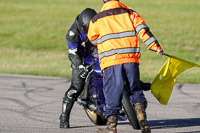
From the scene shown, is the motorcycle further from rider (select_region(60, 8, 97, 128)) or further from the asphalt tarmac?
the asphalt tarmac

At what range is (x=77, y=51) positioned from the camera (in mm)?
6879

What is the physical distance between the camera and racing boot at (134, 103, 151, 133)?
5.63m

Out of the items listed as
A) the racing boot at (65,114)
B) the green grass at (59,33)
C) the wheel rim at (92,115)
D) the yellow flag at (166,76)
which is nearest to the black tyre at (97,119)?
the wheel rim at (92,115)

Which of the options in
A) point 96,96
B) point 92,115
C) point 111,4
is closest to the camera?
point 111,4

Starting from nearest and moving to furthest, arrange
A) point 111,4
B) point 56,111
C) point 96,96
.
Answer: point 111,4
point 96,96
point 56,111

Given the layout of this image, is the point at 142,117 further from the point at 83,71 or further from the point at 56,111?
the point at 56,111

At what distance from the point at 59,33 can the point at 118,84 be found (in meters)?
18.6

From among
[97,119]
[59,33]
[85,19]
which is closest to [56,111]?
[97,119]

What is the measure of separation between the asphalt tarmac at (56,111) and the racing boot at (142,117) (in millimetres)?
867

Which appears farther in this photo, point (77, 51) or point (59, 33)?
point (59, 33)

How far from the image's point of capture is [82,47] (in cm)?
696

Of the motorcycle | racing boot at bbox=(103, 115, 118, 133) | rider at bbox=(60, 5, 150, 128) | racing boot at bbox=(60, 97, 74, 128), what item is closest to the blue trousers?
racing boot at bbox=(103, 115, 118, 133)

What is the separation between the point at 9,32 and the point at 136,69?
65.7ft

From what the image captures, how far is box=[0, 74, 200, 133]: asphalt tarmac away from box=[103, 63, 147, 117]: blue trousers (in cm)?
87
